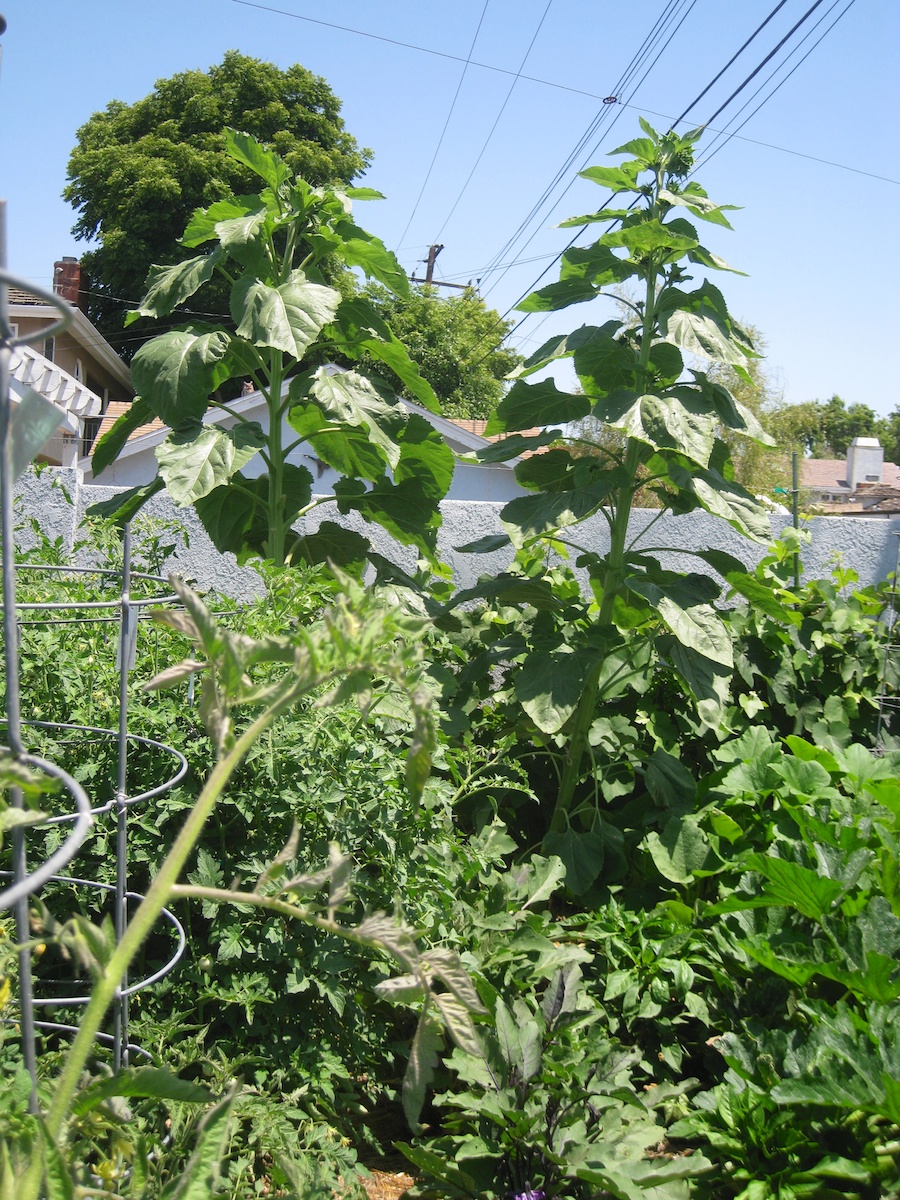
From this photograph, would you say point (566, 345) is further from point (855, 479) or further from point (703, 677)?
point (855, 479)

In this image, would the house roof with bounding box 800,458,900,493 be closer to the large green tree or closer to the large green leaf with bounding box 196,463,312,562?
the large green tree

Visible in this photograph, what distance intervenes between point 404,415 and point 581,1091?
6.72 feet

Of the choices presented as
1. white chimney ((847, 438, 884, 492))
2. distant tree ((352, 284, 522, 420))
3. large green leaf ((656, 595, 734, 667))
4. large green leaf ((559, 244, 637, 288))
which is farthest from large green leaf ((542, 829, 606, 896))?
white chimney ((847, 438, 884, 492))

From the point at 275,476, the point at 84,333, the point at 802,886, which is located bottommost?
the point at 802,886

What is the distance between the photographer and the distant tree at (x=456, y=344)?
87.8 ft

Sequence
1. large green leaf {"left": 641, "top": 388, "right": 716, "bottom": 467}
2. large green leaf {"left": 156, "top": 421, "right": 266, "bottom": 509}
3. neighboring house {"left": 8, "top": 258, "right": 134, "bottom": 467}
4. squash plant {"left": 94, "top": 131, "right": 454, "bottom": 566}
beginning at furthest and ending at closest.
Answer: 1. neighboring house {"left": 8, "top": 258, "right": 134, "bottom": 467}
2. large green leaf {"left": 641, "top": 388, "right": 716, "bottom": 467}
3. squash plant {"left": 94, "top": 131, "right": 454, "bottom": 566}
4. large green leaf {"left": 156, "top": 421, "right": 266, "bottom": 509}

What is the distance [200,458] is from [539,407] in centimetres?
132

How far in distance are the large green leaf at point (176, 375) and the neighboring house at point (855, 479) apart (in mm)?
24039

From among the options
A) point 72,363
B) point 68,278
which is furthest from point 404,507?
point 68,278

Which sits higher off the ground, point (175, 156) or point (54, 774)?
point (175, 156)

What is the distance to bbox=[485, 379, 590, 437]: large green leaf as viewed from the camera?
3.58m

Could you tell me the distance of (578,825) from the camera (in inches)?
146

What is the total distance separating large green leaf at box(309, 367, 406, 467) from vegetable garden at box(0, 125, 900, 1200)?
0.01 m

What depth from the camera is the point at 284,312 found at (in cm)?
291
